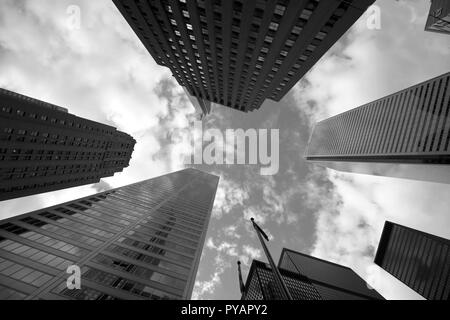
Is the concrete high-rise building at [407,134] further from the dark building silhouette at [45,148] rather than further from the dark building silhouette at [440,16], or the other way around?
the dark building silhouette at [45,148]

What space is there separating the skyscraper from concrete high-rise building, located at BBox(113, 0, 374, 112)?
1593 inches

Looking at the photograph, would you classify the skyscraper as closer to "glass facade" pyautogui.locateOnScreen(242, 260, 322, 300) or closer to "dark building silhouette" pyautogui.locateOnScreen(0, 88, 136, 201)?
"dark building silhouette" pyautogui.locateOnScreen(0, 88, 136, 201)

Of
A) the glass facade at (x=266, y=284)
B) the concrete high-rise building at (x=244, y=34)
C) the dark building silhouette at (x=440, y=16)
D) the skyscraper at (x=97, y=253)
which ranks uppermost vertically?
the dark building silhouette at (x=440, y=16)

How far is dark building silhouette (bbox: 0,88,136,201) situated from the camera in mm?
64312

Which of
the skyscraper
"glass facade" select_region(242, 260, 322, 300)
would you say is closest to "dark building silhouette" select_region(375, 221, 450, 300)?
"glass facade" select_region(242, 260, 322, 300)

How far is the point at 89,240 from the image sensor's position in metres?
39.4

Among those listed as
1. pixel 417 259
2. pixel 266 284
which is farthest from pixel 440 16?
pixel 417 259

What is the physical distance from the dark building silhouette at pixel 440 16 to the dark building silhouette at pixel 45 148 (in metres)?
129

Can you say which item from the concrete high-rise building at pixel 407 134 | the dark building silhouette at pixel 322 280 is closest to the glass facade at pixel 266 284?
the dark building silhouette at pixel 322 280

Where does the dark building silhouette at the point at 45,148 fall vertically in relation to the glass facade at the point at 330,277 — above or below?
above

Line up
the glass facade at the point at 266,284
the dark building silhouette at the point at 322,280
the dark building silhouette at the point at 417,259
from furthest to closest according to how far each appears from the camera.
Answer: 1. the dark building silhouette at the point at 322,280
2. the dark building silhouette at the point at 417,259
3. the glass facade at the point at 266,284

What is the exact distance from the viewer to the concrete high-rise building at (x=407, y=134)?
11081cm
